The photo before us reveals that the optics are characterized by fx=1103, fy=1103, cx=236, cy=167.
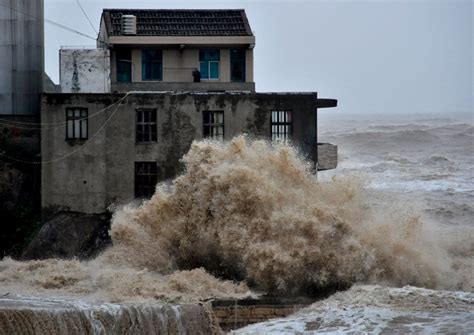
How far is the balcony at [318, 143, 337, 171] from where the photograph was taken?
99.8 feet

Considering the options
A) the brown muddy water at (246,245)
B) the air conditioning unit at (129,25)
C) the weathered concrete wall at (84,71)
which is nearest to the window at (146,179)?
the brown muddy water at (246,245)

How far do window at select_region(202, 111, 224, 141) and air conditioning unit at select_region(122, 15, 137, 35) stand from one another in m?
6.09

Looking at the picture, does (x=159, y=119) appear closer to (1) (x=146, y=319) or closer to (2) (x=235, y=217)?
(2) (x=235, y=217)

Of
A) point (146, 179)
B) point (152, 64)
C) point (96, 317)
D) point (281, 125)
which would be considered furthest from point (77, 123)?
point (96, 317)

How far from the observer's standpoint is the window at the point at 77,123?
96.5 feet

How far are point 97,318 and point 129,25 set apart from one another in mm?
18955

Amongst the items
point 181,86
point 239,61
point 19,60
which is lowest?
point 181,86

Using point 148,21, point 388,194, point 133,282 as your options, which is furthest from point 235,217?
point 388,194

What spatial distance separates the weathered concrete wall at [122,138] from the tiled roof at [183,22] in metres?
5.56

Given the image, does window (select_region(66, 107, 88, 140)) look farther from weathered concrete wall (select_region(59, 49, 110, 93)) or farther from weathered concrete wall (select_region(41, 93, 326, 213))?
weathered concrete wall (select_region(59, 49, 110, 93))

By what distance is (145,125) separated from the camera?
2953 cm

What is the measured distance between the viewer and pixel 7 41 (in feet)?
99.8

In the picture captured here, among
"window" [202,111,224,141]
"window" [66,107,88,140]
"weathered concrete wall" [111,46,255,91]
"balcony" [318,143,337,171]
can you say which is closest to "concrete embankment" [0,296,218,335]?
"window" [202,111,224,141]

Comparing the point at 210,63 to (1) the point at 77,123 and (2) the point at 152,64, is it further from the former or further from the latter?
(1) the point at 77,123
